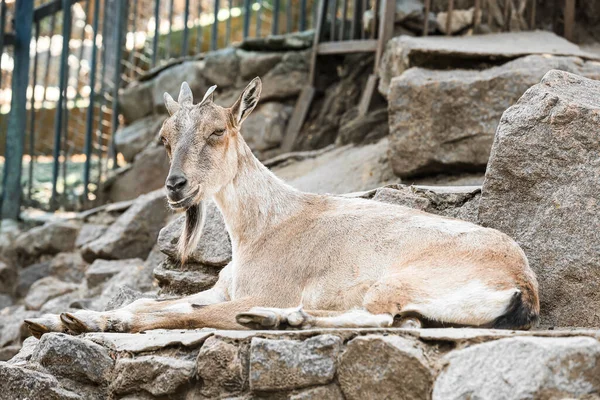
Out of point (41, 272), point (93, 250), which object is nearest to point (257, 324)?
point (93, 250)

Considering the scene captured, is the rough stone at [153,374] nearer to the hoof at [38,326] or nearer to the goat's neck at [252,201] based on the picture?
the hoof at [38,326]

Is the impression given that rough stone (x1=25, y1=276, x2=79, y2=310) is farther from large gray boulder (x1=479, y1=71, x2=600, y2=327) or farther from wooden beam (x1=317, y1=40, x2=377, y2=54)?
large gray boulder (x1=479, y1=71, x2=600, y2=327)

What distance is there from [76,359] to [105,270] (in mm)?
4019

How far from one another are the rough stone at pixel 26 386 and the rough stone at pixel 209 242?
1.88 m

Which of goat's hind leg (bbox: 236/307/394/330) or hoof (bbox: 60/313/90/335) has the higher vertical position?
goat's hind leg (bbox: 236/307/394/330)

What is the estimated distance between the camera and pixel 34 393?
432 centimetres

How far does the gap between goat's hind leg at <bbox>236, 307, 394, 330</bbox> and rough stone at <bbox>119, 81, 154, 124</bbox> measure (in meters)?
6.98

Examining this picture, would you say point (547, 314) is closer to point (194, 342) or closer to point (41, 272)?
point (194, 342)

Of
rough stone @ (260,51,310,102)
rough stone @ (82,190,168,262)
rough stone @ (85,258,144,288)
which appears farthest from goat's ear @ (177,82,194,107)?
rough stone @ (260,51,310,102)

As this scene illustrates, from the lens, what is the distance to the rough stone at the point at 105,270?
8.34 m

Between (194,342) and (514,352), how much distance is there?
1.45m

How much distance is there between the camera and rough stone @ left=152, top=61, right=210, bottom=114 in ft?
34.8

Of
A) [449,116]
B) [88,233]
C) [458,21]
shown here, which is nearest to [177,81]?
[88,233]

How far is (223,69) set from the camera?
34.5 ft
